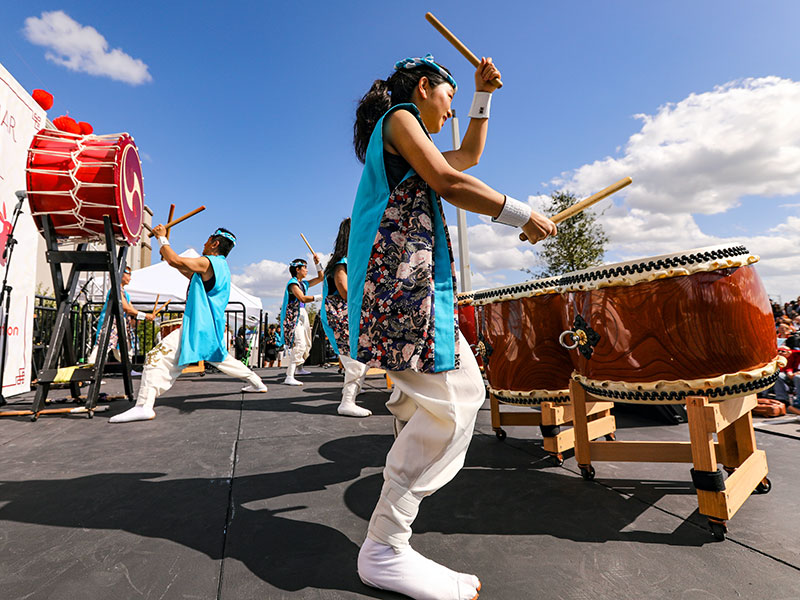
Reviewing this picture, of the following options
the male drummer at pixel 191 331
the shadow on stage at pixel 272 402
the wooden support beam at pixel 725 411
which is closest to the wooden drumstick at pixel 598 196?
the wooden support beam at pixel 725 411

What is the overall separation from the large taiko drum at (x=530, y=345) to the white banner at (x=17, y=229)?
4942 mm

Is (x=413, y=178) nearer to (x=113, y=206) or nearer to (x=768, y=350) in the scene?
(x=768, y=350)

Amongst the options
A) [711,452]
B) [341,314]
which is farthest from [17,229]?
[711,452]

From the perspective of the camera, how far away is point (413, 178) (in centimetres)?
138

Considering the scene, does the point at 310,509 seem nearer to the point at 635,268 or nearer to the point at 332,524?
the point at 332,524

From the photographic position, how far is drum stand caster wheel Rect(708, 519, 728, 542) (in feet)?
4.95

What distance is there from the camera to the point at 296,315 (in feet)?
21.8

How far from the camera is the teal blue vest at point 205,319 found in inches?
157

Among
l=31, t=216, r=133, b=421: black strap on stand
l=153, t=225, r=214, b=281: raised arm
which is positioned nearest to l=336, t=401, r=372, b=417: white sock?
l=153, t=225, r=214, b=281: raised arm

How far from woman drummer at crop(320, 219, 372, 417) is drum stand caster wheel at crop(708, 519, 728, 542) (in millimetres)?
2469

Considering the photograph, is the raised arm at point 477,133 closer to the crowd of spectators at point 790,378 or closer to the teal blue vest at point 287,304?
the crowd of spectators at point 790,378

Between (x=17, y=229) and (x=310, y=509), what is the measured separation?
5.11m

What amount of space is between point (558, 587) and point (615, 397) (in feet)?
2.90

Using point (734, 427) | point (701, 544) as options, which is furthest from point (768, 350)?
point (701, 544)
